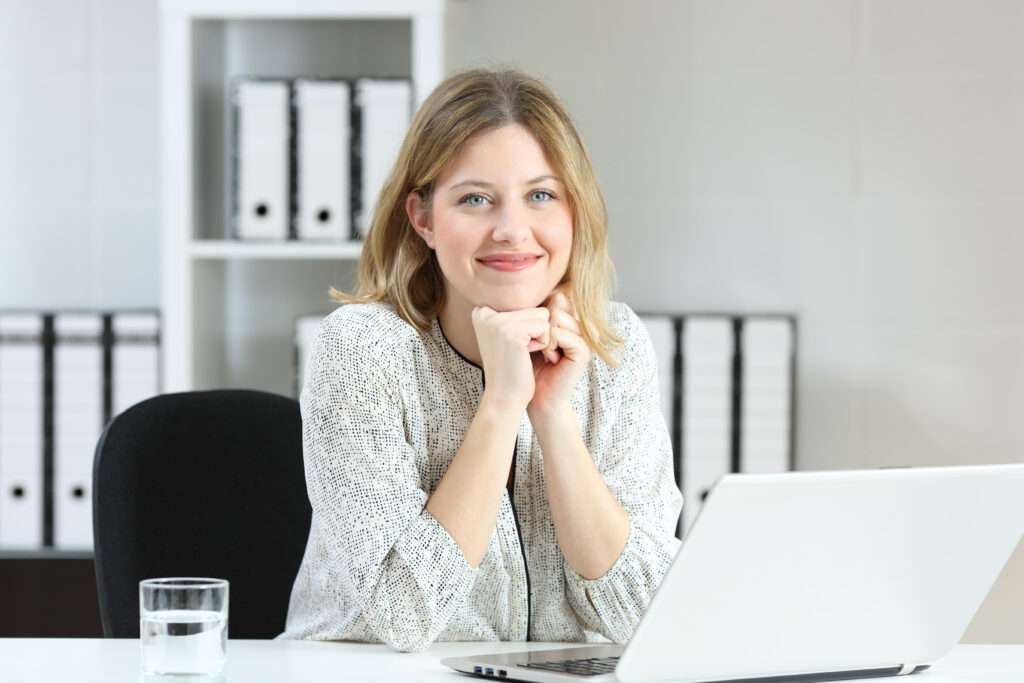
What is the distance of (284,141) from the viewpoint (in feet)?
8.43

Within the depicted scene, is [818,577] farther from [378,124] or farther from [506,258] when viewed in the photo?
[378,124]

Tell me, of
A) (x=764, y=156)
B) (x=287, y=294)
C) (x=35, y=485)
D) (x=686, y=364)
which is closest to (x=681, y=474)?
(x=686, y=364)

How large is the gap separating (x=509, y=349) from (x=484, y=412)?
0.08 meters

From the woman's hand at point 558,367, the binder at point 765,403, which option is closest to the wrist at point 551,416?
the woman's hand at point 558,367

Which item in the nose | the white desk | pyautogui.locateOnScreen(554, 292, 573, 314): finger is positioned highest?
the nose

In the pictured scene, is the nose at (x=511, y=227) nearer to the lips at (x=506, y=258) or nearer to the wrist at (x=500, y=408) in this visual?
the lips at (x=506, y=258)

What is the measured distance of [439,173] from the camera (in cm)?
162

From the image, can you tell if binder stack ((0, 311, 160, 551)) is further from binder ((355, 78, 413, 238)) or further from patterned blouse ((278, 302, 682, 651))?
patterned blouse ((278, 302, 682, 651))

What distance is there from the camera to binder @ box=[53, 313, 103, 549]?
260cm

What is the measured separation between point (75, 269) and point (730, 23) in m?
1.46

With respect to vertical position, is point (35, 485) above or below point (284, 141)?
below

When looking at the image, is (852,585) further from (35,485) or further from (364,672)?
(35,485)

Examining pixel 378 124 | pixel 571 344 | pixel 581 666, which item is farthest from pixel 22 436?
pixel 581 666

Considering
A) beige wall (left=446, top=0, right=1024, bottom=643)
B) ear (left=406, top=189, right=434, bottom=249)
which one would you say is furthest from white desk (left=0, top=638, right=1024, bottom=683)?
beige wall (left=446, top=0, right=1024, bottom=643)
